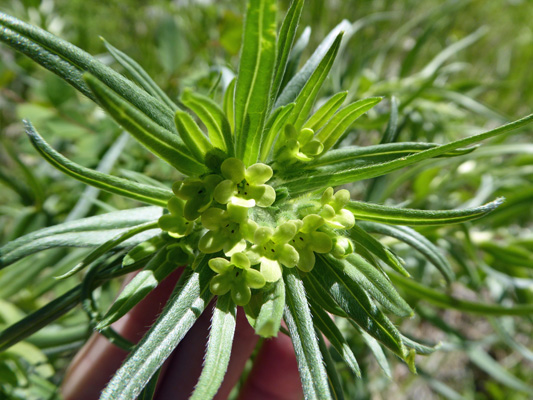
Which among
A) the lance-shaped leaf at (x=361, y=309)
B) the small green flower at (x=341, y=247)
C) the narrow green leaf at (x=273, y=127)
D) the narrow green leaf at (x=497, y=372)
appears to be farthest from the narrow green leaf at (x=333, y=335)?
the narrow green leaf at (x=497, y=372)

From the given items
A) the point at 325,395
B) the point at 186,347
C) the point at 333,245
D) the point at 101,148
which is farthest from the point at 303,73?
the point at 101,148

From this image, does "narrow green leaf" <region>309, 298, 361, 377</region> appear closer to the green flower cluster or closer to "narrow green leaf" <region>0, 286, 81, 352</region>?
the green flower cluster

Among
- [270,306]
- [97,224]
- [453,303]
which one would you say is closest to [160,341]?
[270,306]

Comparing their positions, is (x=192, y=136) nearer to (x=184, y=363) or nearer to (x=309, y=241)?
(x=309, y=241)

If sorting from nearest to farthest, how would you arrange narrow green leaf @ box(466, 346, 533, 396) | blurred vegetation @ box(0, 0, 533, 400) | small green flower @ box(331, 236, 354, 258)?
small green flower @ box(331, 236, 354, 258) → blurred vegetation @ box(0, 0, 533, 400) → narrow green leaf @ box(466, 346, 533, 396)

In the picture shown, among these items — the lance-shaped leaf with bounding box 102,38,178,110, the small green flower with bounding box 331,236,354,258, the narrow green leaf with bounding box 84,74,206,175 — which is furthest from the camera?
the lance-shaped leaf with bounding box 102,38,178,110

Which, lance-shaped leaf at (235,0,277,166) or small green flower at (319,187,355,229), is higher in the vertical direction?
lance-shaped leaf at (235,0,277,166)

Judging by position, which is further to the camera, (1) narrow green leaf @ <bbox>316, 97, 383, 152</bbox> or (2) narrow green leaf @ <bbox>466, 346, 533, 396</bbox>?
(2) narrow green leaf @ <bbox>466, 346, 533, 396</bbox>

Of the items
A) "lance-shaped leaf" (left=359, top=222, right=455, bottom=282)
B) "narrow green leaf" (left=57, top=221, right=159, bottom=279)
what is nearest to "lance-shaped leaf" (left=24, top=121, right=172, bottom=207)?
"narrow green leaf" (left=57, top=221, right=159, bottom=279)
